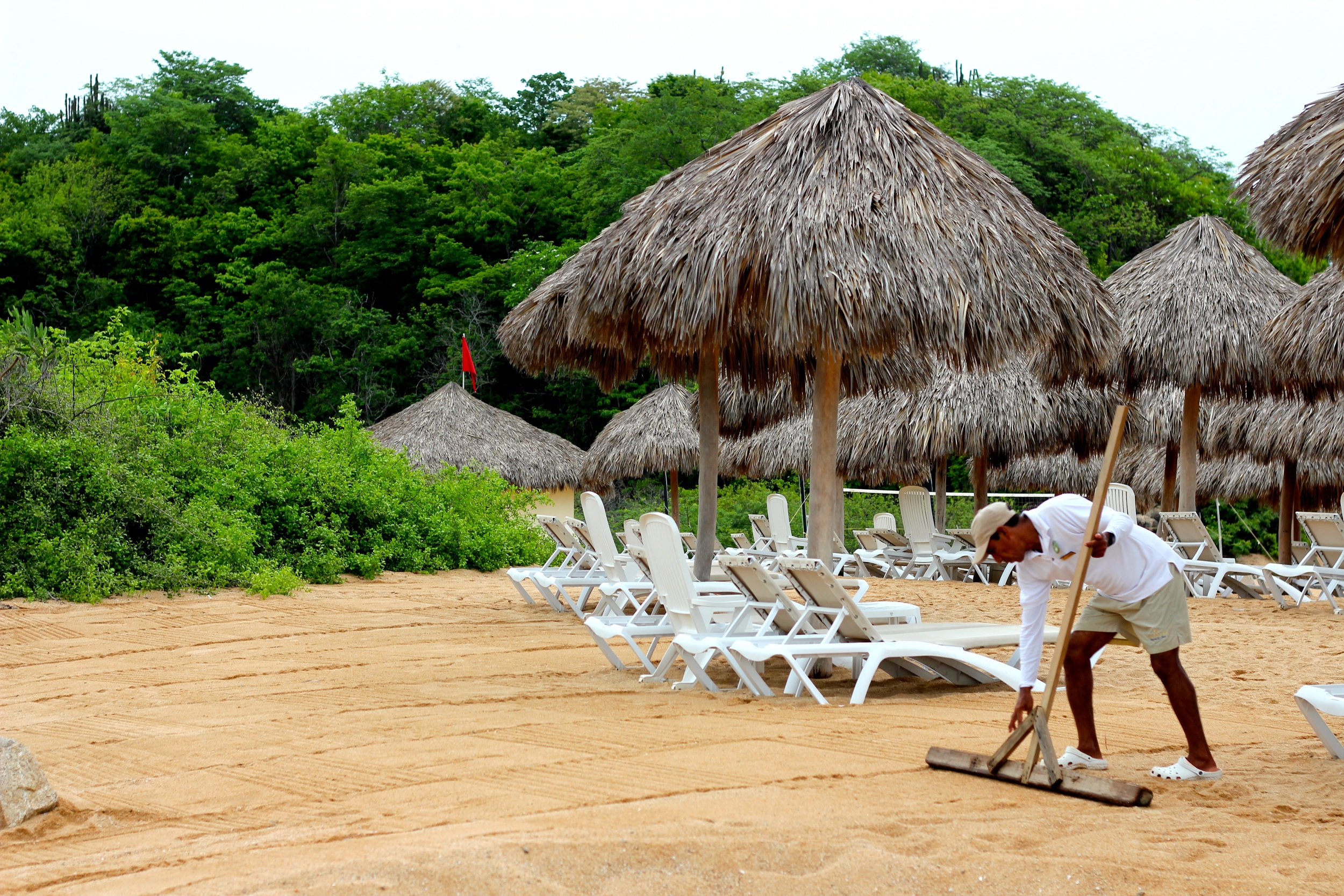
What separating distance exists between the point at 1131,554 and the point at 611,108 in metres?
33.8

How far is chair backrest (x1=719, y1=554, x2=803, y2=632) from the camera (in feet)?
19.0

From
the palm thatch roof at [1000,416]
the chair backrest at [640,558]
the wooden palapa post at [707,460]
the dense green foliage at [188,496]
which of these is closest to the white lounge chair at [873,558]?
the palm thatch roof at [1000,416]

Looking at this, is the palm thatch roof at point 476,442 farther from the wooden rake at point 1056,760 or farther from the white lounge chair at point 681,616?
the wooden rake at point 1056,760

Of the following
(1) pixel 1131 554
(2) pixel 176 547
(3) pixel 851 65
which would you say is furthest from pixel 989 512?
(3) pixel 851 65

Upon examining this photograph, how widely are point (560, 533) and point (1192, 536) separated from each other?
6714 mm

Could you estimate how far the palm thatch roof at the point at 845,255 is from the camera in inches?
253

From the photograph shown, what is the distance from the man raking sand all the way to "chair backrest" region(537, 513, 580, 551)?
7.28 m

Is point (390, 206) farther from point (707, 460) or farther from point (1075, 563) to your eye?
point (1075, 563)

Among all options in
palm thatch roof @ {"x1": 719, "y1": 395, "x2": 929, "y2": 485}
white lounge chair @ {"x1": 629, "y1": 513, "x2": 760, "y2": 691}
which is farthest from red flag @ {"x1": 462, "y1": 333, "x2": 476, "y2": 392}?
white lounge chair @ {"x1": 629, "y1": 513, "x2": 760, "y2": 691}

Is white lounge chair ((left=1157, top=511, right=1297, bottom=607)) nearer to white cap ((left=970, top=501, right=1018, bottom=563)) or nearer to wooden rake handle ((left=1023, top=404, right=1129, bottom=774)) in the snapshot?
wooden rake handle ((left=1023, top=404, right=1129, bottom=774))

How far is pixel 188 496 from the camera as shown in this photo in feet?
41.2

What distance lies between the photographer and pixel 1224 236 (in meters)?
13.9

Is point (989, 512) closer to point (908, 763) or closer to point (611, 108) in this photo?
point (908, 763)

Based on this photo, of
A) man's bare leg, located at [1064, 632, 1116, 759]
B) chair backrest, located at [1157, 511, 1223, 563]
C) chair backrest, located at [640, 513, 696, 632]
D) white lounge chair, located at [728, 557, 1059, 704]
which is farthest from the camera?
chair backrest, located at [1157, 511, 1223, 563]
